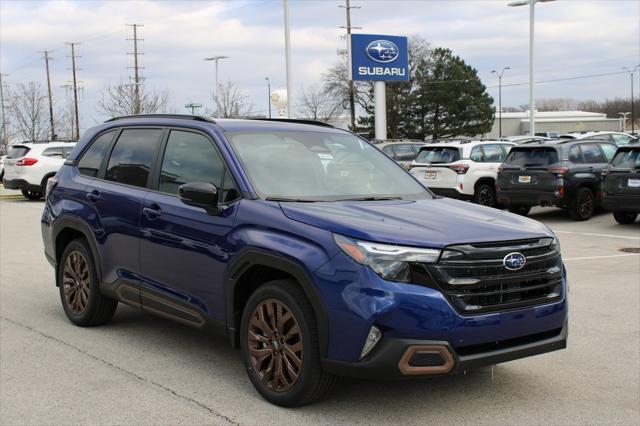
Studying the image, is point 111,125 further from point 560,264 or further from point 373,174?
point 560,264

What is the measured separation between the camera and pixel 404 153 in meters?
23.4

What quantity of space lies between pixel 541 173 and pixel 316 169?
11.2 m

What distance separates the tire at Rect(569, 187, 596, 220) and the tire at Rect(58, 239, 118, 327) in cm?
1161

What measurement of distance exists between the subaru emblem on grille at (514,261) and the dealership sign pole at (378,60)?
34.2m

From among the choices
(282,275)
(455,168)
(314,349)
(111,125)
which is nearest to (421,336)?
(314,349)

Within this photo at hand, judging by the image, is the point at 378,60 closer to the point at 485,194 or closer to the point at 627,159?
the point at 485,194

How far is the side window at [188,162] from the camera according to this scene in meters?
4.95

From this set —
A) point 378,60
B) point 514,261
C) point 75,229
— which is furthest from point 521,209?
point 378,60

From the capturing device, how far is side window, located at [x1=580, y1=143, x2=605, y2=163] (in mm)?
15724

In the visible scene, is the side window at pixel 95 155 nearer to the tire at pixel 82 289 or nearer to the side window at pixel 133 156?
the side window at pixel 133 156

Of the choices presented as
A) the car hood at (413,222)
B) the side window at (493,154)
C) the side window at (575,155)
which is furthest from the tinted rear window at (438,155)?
the car hood at (413,222)

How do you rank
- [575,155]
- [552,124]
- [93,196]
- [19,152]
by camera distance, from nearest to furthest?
[93,196] → [575,155] → [19,152] → [552,124]

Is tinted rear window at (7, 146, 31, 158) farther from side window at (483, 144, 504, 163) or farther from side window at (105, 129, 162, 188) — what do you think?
side window at (105, 129, 162, 188)

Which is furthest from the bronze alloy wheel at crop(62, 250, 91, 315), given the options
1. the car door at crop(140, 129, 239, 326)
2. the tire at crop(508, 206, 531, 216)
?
the tire at crop(508, 206, 531, 216)
